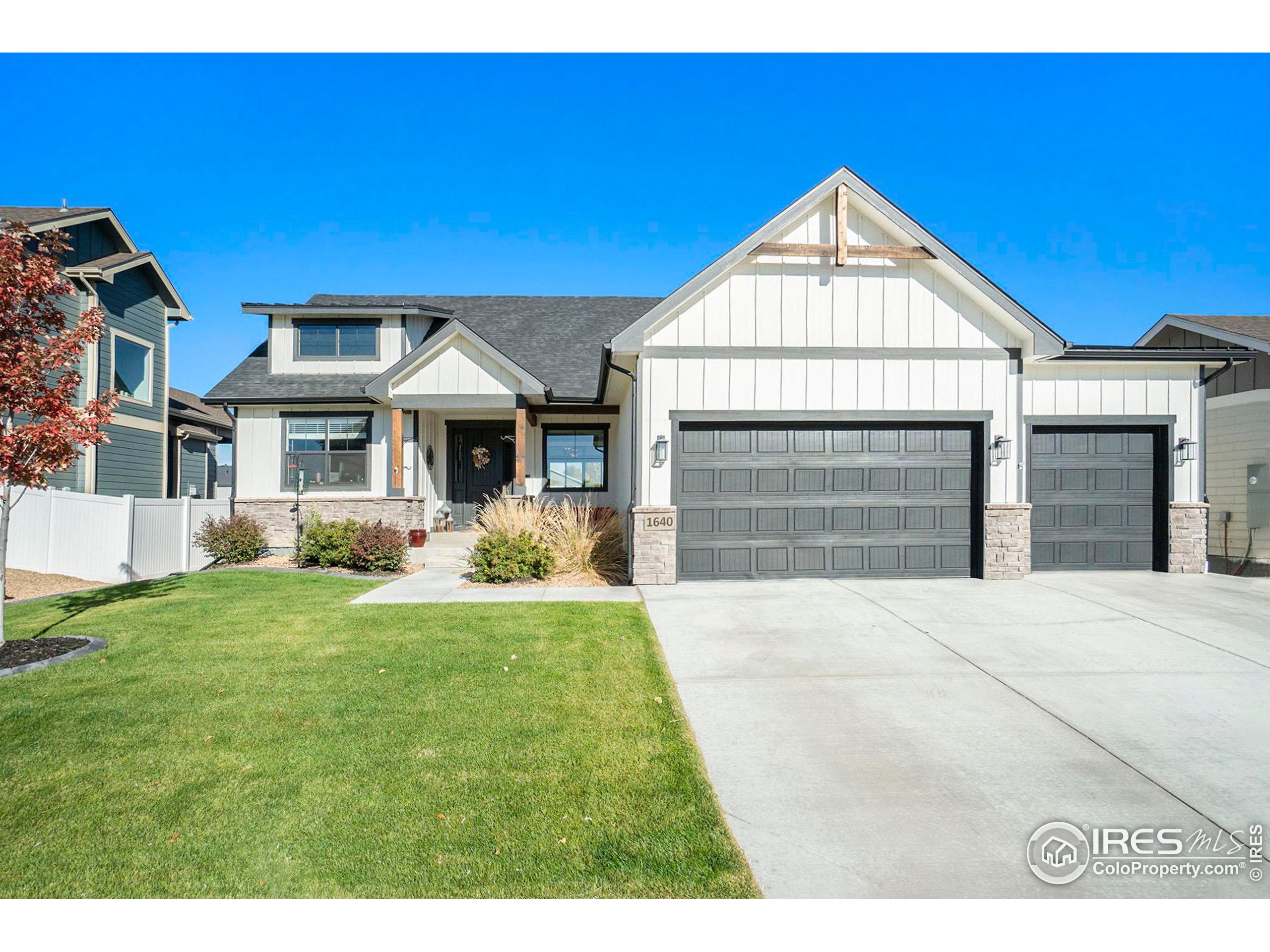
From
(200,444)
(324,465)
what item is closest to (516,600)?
(324,465)

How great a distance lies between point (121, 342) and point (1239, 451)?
79.1 ft

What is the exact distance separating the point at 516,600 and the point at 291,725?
391 cm

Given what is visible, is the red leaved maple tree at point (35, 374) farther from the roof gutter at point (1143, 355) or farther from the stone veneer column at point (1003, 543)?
the roof gutter at point (1143, 355)

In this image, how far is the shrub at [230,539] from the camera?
11617mm

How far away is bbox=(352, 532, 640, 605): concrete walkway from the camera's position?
8.20 metres

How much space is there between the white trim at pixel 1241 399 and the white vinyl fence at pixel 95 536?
757 inches

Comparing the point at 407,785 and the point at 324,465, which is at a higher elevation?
A: the point at 324,465

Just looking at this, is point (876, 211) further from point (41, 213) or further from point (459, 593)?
point (41, 213)

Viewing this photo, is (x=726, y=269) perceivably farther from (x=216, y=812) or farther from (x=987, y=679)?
(x=216, y=812)

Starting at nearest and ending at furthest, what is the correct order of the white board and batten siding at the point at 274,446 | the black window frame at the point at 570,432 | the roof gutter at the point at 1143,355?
1. the roof gutter at the point at 1143,355
2. the white board and batten siding at the point at 274,446
3. the black window frame at the point at 570,432

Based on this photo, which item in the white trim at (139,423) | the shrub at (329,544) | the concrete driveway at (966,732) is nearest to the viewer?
the concrete driveway at (966,732)

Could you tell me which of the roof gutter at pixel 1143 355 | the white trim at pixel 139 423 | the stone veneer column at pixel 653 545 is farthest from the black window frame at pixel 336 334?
the roof gutter at pixel 1143 355

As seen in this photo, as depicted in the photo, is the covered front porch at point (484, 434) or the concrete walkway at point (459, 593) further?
the covered front porch at point (484, 434)

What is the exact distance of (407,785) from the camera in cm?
344
